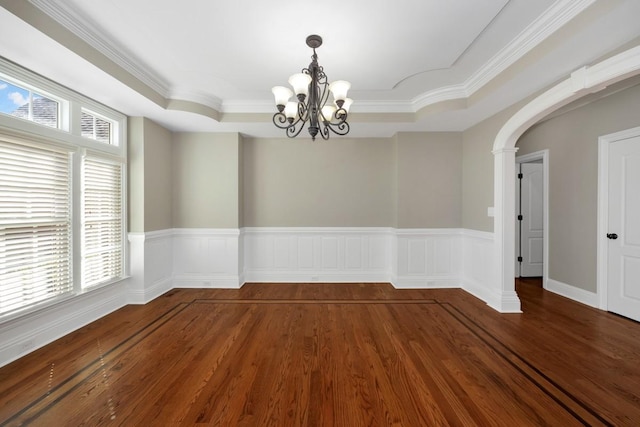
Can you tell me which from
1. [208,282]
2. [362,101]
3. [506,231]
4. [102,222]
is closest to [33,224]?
[102,222]

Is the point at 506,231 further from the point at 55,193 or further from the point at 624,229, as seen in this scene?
the point at 55,193

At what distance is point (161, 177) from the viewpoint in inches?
167

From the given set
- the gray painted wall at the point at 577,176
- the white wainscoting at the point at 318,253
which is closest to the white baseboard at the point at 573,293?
the gray painted wall at the point at 577,176

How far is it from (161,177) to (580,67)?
5323mm

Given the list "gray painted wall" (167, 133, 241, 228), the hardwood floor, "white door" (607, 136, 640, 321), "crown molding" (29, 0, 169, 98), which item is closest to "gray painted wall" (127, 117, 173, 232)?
"gray painted wall" (167, 133, 241, 228)

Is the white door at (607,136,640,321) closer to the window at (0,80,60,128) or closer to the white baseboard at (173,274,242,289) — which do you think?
the white baseboard at (173,274,242,289)

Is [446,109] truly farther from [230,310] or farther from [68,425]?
[68,425]

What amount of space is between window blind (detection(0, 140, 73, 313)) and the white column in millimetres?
5213

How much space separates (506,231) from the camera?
3.54 meters

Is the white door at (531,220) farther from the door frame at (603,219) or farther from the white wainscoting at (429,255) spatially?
the white wainscoting at (429,255)

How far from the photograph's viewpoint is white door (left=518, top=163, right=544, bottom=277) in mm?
5117

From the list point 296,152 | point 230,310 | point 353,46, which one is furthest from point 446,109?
point 230,310

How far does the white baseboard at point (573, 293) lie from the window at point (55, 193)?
647 cm

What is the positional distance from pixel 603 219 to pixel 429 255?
2250 millimetres
